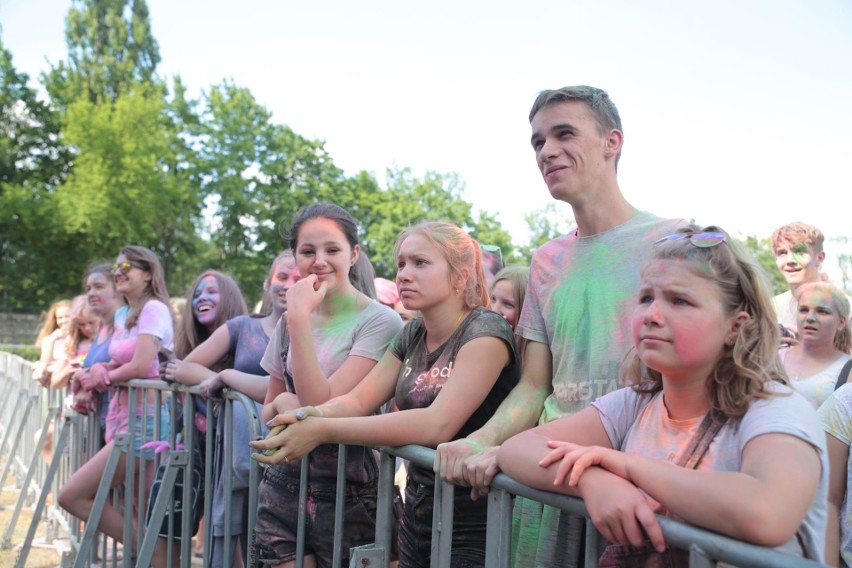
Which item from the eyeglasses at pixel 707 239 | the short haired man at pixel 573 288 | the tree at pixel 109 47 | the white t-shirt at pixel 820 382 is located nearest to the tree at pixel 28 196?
the tree at pixel 109 47

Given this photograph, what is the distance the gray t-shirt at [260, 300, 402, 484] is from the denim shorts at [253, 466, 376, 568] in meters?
0.05

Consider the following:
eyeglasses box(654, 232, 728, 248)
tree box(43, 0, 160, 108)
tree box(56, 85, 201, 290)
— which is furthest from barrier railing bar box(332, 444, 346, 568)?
tree box(43, 0, 160, 108)

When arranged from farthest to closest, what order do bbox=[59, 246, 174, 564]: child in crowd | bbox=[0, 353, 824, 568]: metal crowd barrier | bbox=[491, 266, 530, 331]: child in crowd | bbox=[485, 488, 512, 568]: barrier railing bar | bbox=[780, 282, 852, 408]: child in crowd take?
bbox=[59, 246, 174, 564]: child in crowd → bbox=[780, 282, 852, 408]: child in crowd → bbox=[491, 266, 530, 331]: child in crowd → bbox=[485, 488, 512, 568]: barrier railing bar → bbox=[0, 353, 824, 568]: metal crowd barrier

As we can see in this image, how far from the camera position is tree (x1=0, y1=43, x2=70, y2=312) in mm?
36938

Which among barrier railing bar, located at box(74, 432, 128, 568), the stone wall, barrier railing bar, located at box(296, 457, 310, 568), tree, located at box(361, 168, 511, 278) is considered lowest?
the stone wall

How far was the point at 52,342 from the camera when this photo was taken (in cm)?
849

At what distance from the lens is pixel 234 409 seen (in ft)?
12.5

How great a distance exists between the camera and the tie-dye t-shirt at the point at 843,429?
2436mm

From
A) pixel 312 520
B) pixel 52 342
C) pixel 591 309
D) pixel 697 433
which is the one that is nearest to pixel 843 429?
pixel 591 309

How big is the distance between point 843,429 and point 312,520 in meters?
2.02

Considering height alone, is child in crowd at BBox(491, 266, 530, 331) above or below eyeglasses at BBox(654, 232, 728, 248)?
below

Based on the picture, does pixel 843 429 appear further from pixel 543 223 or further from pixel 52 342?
pixel 543 223

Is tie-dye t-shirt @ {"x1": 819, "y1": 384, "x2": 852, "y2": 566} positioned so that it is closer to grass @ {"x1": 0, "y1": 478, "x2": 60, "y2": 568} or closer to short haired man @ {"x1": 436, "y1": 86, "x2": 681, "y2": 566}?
short haired man @ {"x1": 436, "y1": 86, "x2": 681, "y2": 566}

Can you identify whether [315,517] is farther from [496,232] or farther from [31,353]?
[496,232]
